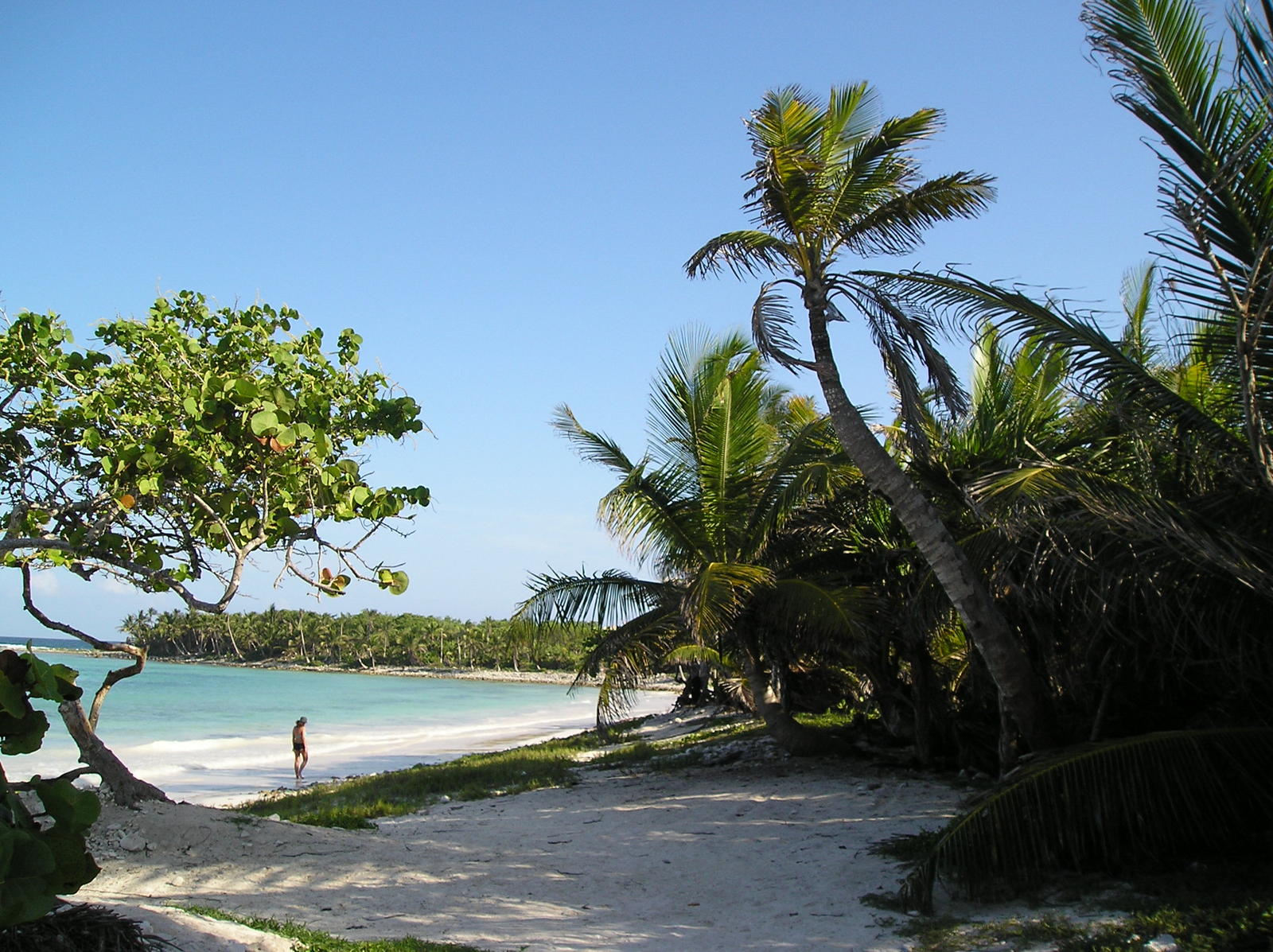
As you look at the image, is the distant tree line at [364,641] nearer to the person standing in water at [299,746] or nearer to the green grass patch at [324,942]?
the person standing in water at [299,746]

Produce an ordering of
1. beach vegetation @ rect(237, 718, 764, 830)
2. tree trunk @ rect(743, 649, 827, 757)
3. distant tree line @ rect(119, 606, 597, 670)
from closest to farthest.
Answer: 1. beach vegetation @ rect(237, 718, 764, 830)
2. tree trunk @ rect(743, 649, 827, 757)
3. distant tree line @ rect(119, 606, 597, 670)

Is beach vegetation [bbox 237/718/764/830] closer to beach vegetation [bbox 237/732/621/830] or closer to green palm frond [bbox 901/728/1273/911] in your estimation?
beach vegetation [bbox 237/732/621/830]

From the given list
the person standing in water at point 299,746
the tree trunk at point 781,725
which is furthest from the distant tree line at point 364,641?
the tree trunk at point 781,725

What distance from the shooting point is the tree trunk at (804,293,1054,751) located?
288 inches

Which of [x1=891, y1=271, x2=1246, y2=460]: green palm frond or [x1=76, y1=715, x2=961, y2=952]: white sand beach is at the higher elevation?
[x1=891, y1=271, x2=1246, y2=460]: green palm frond

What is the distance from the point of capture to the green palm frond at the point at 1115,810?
5809 mm

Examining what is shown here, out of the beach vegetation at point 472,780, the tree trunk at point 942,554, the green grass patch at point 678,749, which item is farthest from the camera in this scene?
the green grass patch at point 678,749

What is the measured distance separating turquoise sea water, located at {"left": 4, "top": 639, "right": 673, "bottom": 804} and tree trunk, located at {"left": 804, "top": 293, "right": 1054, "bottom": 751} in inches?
405

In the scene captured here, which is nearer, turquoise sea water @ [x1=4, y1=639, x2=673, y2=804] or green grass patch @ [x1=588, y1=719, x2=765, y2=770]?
green grass patch @ [x1=588, y1=719, x2=765, y2=770]

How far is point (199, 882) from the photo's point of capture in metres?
7.67

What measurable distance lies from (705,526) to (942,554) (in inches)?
209

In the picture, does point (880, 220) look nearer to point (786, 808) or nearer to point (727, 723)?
point (786, 808)

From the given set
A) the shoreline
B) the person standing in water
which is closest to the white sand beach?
the shoreline

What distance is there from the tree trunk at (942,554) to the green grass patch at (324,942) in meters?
4.43
